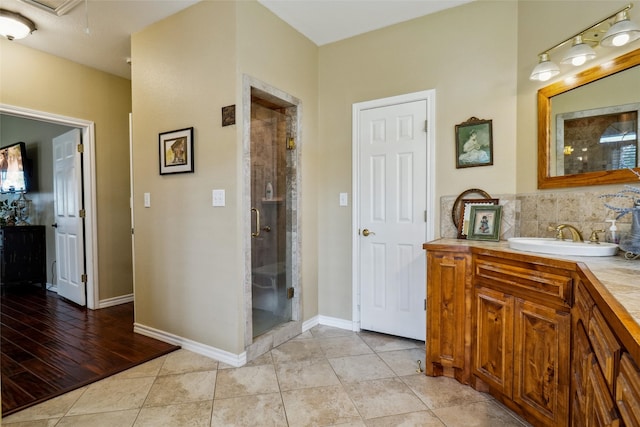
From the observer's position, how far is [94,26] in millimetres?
2689

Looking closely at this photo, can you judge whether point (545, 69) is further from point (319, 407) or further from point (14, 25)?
point (14, 25)

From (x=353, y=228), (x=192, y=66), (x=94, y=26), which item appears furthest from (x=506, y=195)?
(x=94, y=26)

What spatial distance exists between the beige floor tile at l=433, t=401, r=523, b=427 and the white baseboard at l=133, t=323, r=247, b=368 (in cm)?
132

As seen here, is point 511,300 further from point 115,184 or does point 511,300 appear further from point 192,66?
point 115,184

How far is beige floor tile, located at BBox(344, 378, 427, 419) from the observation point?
5.93 ft

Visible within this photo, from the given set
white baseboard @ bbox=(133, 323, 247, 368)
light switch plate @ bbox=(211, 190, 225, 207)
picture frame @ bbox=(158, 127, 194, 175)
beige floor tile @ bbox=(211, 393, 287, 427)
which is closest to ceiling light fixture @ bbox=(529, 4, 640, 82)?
light switch plate @ bbox=(211, 190, 225, 207)

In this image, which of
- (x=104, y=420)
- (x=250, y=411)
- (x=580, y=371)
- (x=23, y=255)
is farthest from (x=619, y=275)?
(x=23, y=255)

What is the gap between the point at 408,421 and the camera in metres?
1.71

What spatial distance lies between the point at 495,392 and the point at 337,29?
294 centimetres

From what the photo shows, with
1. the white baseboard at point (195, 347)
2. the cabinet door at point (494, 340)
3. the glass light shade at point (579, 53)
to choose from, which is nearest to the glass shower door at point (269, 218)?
the white baseboard at point (195, 347)

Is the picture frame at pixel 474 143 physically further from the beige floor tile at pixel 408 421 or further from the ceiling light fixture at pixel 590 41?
the beige floor tile at pixel 408 421

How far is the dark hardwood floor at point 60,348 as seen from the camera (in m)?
2.03

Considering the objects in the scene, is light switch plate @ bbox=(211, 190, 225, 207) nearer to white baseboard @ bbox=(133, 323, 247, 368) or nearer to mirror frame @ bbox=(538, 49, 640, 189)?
white baseboard @ bbox=(133, 323, 247, 368)

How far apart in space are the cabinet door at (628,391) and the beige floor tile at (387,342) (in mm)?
1947
